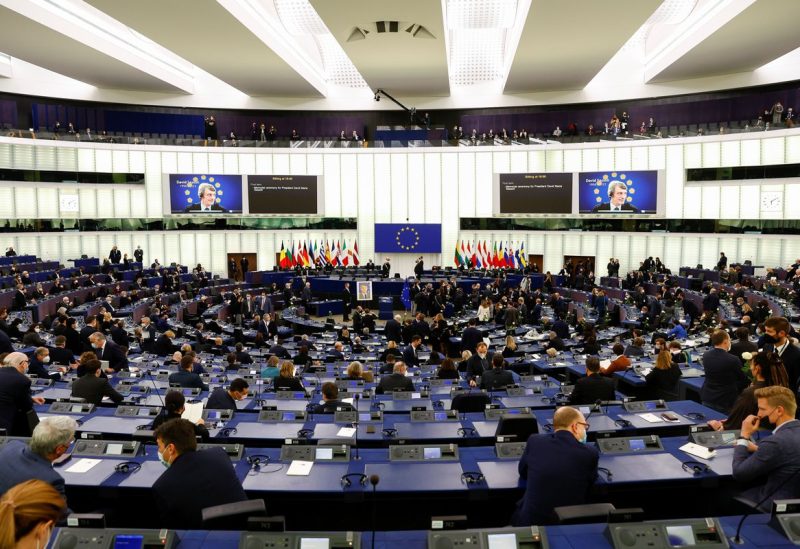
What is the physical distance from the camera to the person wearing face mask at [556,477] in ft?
14.9

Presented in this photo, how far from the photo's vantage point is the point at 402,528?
5.97 meters

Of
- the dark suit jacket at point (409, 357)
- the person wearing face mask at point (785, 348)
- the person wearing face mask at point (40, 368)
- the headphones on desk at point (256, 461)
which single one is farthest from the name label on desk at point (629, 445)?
the person wearing face mask at point (40, 368)

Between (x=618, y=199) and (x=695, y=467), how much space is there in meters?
27.0

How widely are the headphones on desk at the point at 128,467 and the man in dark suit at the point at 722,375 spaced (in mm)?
6697

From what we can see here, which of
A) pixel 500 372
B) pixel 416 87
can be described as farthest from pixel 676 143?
pixel 500 372

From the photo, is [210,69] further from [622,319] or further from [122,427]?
[122,427]

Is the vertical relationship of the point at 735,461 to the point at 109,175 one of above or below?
below

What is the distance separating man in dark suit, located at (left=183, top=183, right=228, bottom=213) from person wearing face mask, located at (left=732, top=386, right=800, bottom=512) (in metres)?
31.8

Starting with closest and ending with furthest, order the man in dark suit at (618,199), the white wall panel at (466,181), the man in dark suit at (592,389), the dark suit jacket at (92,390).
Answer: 1. the man in dark suit at (592,389)
2. the dark suit jacket at (92,390)
3. the man in dark suit at (618,199)
4. the white wall panel at (466,181)

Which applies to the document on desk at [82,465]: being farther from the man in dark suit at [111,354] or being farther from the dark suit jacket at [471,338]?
the dark suit jacket at [471,338]

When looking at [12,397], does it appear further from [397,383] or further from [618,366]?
[618,366]

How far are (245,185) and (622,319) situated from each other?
22590 mm

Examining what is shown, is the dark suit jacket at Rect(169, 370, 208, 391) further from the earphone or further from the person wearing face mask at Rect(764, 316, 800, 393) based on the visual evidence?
the person wearing face mask at Rect(764, 316, 800, 393)

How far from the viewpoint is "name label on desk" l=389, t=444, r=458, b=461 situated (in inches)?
232
